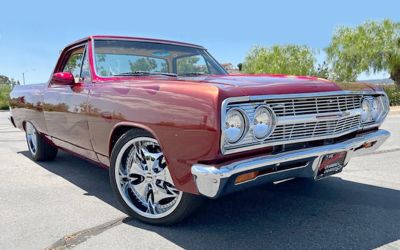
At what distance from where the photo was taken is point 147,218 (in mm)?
3201

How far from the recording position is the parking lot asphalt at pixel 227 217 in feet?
9.44

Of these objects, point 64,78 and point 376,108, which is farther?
point 64,78

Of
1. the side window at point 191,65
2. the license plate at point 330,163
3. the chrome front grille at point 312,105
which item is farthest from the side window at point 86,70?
the license plate at point 330,163

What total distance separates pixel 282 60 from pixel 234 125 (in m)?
38.8

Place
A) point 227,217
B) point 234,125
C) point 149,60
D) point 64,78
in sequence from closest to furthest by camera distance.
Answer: point 234,125, point 227,217, point 64,78, point 149,60

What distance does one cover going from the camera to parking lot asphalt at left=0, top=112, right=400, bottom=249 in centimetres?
288

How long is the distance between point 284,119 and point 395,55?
99.2 ft

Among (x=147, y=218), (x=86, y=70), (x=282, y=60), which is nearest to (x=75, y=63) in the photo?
(x=86, y=70)

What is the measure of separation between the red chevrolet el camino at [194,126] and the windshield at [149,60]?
1 cm

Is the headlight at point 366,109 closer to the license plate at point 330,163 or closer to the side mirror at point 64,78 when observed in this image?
the license plate at point 330,163

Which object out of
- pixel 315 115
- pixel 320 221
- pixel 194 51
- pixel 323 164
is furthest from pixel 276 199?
pixel 194 51

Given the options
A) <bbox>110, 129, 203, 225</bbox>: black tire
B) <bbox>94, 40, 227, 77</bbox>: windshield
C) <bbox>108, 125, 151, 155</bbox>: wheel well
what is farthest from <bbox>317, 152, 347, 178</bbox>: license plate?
<bbox>94, 40, 227, 77</bbox>: windshield

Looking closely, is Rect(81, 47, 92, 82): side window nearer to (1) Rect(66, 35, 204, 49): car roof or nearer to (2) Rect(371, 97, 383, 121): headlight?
(1) Rect(66, 35, 204, 49): car roof

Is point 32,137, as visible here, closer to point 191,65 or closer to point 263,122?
point 191,65
